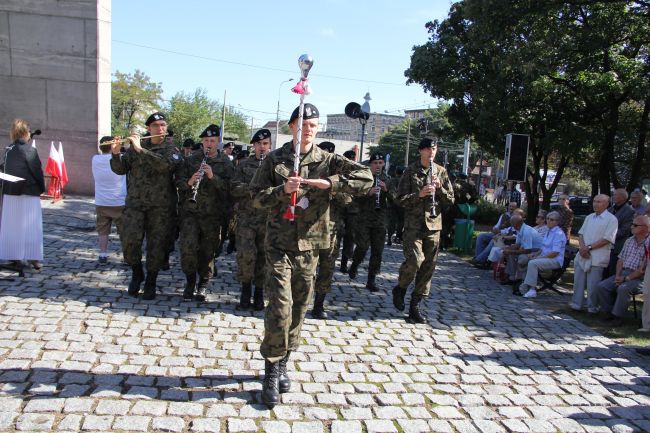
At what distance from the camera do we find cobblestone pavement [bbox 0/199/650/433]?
3.88 metres

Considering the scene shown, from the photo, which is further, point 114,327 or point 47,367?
point 114,327

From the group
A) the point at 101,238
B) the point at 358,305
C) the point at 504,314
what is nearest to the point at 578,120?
the point at 504,314

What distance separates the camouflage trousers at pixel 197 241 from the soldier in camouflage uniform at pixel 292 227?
244cm

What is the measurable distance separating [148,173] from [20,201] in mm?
2159

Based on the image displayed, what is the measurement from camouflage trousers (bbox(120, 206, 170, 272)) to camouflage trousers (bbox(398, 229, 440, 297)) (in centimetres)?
306

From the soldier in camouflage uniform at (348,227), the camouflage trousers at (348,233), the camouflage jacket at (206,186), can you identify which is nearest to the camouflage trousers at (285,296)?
the camouflage jacket at (206,186)

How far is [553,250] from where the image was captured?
370 inches

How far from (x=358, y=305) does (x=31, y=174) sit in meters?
4.86

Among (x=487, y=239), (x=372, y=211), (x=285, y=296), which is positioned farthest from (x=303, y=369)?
(x=487, y=239)

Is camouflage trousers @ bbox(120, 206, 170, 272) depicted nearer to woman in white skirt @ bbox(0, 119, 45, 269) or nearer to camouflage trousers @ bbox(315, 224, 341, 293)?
woman in white skirt @ bbox(0, 119, 45, 269)

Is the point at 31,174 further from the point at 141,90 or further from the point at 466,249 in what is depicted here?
the point at 141,90

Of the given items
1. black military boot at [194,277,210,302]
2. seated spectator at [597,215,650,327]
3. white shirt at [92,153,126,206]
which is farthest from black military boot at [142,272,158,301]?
seated spectator at [597,215,650,327]

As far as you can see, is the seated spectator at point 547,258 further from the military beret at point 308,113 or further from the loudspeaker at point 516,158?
the military beret at point 308,113

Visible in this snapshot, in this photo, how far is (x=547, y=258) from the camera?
932 cm
